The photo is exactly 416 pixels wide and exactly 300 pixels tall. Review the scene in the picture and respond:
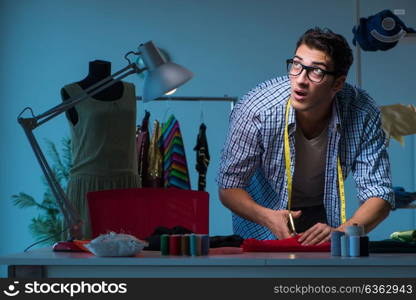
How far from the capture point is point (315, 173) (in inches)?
123

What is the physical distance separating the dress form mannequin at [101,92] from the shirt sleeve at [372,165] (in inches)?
52.7

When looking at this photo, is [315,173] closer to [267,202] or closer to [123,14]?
[267,202]

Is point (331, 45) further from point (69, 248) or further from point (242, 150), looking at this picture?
point (69, 248)

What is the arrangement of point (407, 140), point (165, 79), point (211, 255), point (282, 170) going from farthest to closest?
point (407, 140)
point (282, 170)
point (165, 79)
point (211, 255)

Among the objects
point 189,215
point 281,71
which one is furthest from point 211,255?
point 281,71

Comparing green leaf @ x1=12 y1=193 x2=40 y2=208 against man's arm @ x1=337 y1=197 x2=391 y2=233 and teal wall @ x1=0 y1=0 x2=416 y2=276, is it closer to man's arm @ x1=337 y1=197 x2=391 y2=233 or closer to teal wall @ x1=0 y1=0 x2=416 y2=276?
teal wall @ x1=0 y1=0 x2=416 y2=276

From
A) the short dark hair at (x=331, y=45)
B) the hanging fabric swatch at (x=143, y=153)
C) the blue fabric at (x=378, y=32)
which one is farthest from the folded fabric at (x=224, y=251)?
the hanging fabric swatch at (x=143, y=153)

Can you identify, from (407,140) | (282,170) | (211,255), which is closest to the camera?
(211,255)

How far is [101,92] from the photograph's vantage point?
12.7ft

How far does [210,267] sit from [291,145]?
1.11 m

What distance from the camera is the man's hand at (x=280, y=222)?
A: 2.78 m

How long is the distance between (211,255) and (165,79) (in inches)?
32.3

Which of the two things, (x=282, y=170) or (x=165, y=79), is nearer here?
(x=165, y=79)

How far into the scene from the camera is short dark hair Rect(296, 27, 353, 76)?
291 cm
